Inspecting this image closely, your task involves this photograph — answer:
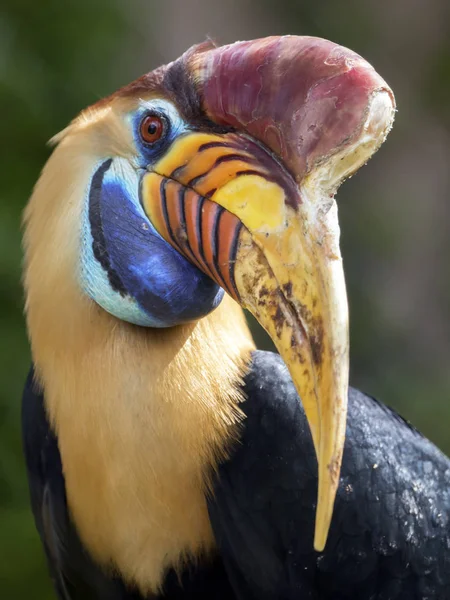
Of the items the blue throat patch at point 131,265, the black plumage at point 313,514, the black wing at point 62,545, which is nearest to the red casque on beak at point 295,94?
the blue throat patch at point 131,265

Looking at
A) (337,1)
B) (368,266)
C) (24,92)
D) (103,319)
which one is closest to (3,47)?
(24,92)

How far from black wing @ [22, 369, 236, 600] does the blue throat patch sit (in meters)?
0.37

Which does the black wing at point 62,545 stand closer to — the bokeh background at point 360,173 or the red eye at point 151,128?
the red eye at point 151,128

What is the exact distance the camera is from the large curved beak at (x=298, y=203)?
1237mm

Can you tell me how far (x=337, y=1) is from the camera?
438cm

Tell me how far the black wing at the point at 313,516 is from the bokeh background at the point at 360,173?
6.05 ft

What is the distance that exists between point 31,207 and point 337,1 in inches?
119

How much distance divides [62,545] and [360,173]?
3.09 meters

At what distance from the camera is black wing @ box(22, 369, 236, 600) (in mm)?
1826

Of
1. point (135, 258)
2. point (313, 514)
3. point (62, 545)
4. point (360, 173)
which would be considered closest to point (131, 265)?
point (135, 258)

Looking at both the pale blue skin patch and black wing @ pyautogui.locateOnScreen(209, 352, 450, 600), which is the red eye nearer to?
the pale blue skin patch

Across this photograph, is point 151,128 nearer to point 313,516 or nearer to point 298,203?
point 298,203

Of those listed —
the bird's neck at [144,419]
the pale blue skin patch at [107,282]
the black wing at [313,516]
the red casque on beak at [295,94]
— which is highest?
the red casque on beak at [295,94]

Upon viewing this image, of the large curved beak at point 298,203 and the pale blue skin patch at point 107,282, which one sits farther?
the pale blue skin patch at point 107,282
